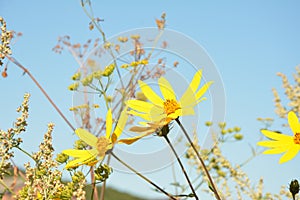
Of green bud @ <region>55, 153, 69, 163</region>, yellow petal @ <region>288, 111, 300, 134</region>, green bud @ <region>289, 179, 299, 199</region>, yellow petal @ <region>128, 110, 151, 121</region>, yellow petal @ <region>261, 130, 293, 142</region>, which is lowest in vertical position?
green bud @ <region>289, 179, 299, 199</region>

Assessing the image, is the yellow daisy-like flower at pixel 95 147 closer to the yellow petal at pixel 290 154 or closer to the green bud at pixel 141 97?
the green bud at pixel 141 97

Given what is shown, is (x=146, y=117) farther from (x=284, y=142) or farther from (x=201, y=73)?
(x=284, y=142)

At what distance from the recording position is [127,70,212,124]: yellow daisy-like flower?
27.2 inches

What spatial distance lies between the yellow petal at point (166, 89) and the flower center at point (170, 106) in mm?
14

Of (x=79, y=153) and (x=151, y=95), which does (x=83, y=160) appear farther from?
(x=151, y=95)

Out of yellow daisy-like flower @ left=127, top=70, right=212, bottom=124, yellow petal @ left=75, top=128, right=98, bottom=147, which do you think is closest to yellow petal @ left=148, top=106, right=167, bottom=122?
yellow daisy-like flower @ left=127, top=70, right=212, bottom=124

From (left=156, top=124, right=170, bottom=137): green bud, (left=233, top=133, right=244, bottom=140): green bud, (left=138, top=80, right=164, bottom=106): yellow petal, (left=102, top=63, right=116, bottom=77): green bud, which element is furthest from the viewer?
(left=233, top=133, right=244, bottom=140): green bud

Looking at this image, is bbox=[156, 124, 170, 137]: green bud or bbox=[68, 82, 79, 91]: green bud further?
bbox=[68, 82, 79, 91]: green bud

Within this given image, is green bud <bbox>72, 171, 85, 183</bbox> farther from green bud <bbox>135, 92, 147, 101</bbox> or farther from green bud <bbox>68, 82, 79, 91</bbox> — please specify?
green bud <bbox>68, 82, 79, 91</bbox>

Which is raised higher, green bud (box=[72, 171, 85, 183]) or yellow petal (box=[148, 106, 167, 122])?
yellow petal (box=[148, 106, 167, 122])

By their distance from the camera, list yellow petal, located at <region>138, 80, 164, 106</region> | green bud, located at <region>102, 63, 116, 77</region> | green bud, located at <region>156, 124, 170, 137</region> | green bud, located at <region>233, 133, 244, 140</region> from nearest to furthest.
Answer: green bud, located at <region>156, 124, 170, 137</region> < yellow petal, located at <region>138, 80, 164, 106</region> < green bud, located at <region>102, 63, 116, 77</region> < green bud, located at <region>233, 133, 244, 140</region>

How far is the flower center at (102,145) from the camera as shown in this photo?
0.67 m

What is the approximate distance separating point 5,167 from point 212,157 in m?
1.02

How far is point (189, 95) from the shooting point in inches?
28.8
